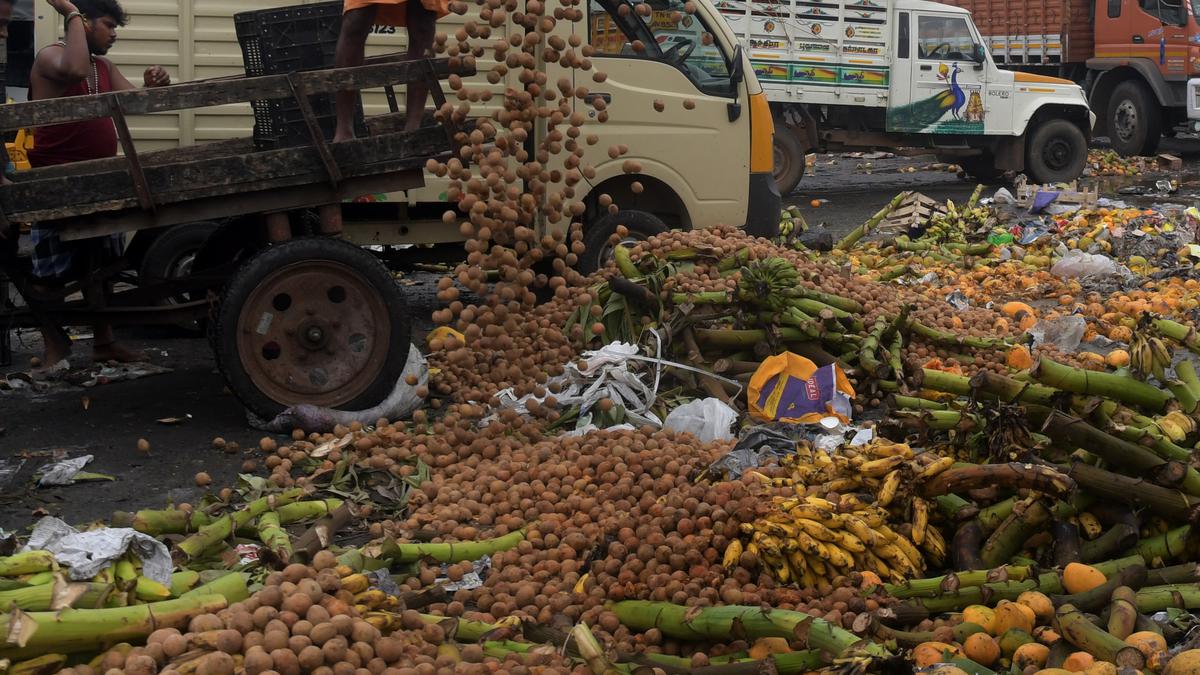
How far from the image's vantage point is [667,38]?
29.7ft

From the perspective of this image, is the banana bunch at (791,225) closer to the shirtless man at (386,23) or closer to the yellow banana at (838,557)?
the shirtless man at (386,23)

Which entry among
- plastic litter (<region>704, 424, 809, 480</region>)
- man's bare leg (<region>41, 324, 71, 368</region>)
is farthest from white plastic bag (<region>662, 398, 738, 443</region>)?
man's bare leg (<region>41, 324, 71, 368</region>)

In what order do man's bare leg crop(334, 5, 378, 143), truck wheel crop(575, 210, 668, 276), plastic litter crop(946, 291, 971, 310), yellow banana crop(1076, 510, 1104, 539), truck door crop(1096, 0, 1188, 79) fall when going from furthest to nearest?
truck door crop(1096, 0, 1188, 79), plastic litter crop(946, 291, 971, 310), truck wheel crop(575, 210, 668, 276), man's bare leg crop(334, 5, 378, 143), yellow banana crop(1076, 510, 1104, 539)

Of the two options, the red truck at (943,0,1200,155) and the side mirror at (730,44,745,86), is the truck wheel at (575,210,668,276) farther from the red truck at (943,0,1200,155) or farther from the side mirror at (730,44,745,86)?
the red truck at (943,0,1200,155)

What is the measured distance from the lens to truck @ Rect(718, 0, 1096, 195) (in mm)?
15969

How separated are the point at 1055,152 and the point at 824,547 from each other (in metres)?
15.9

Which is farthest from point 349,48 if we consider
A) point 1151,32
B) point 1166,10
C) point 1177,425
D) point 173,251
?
point 1151,32

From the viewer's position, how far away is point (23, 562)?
3.32 meters

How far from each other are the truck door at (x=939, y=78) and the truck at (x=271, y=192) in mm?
8877

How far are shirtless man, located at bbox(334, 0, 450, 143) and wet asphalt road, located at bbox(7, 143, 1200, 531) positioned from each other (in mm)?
1710

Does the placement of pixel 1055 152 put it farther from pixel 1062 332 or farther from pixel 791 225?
pixel 1062 332

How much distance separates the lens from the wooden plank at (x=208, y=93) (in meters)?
5.77

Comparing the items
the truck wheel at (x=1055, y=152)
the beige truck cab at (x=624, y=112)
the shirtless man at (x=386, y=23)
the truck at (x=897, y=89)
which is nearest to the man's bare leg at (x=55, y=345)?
the beige truck cab at (x=624, y=112)

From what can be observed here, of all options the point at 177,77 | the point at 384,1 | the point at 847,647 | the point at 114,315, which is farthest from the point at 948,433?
the point at 177,77
